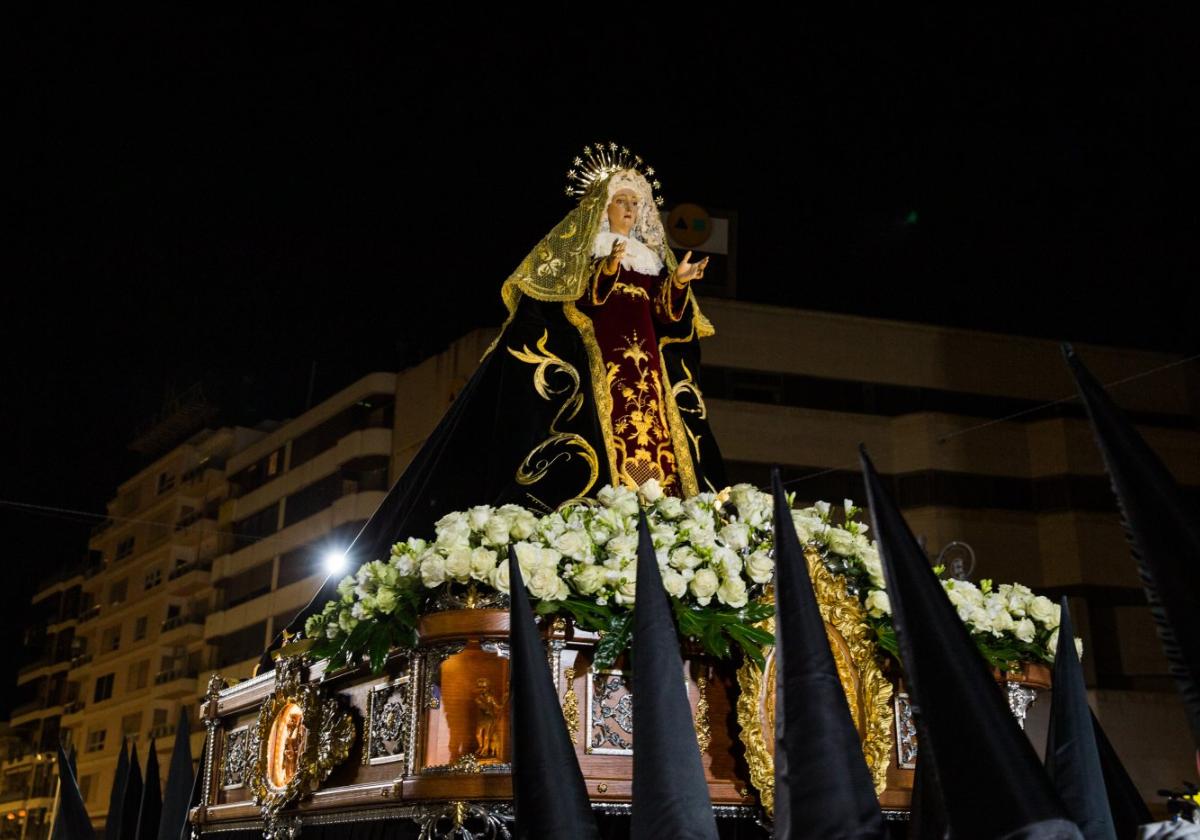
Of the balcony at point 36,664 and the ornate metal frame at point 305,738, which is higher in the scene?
the balcony at point 36,664

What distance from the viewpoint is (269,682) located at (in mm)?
5699

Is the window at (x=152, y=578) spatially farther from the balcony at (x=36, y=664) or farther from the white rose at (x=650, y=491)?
the white rose at (x=650, y=491)

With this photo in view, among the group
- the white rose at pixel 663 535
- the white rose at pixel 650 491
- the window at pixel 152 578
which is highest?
the window at pixel 152 578

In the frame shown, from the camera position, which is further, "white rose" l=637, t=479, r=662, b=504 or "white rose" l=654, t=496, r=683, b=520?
"white rose" l=637, t=479, r=662, b=504

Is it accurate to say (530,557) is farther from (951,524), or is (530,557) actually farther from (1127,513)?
(951,524)

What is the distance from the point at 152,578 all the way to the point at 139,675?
396 centimetres

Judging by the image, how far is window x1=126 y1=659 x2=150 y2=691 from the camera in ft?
155

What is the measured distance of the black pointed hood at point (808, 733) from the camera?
2.79 m

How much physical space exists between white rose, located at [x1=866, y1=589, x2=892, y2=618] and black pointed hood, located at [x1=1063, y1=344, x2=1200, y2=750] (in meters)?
2.31

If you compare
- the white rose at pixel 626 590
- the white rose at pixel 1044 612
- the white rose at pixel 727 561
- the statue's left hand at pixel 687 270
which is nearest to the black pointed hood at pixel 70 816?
the white rose at pixel 626 590

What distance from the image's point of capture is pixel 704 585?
170 inches

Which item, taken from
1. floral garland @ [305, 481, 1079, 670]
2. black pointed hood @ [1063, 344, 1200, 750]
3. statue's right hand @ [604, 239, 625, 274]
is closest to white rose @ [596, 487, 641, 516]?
floral garland @ [305, 481, 1079, 670]

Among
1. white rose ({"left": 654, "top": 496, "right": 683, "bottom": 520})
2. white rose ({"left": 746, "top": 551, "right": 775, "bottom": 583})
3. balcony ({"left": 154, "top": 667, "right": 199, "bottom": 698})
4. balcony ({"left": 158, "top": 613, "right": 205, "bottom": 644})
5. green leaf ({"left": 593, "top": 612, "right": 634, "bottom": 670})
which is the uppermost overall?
balcony ({"left": 158, "top": 613, "right": 205, "bottom": 644})

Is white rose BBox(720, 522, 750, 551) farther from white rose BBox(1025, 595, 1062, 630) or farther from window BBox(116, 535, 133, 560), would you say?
window BBox(116, 535, 133, 560)
